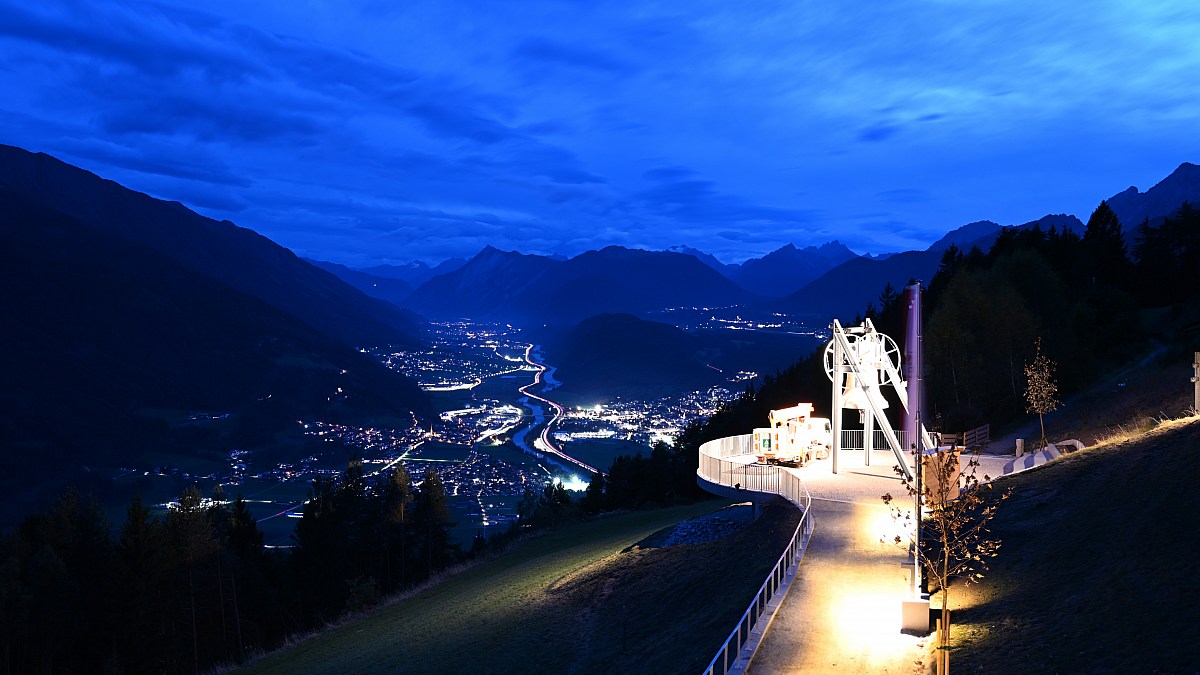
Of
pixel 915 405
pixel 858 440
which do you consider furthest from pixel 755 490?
pixel 858 440

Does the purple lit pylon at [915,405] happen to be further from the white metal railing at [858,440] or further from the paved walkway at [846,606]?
the white metal railing at [858,440]

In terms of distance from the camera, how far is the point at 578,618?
21188 mm

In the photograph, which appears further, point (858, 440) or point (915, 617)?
point (858, 440)

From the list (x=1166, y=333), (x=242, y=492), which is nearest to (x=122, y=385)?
(x=242, y=492)

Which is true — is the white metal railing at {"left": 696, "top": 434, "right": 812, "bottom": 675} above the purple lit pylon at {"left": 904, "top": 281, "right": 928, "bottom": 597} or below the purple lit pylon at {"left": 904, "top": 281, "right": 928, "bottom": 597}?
below

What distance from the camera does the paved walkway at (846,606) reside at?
42.6ft

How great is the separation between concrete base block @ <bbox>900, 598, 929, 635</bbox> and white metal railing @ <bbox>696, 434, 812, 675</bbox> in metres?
2.50

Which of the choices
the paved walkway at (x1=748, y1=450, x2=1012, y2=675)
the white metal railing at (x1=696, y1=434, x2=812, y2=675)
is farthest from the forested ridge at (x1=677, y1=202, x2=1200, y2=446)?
the paved walkway at (x1=748, y1=450, x2=1012, y2=675)

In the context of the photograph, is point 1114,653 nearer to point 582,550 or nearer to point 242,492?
point 582,550

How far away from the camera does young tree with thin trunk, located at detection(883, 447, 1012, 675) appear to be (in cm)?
1267

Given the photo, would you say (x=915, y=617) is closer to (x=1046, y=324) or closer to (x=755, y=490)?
(x=755, y=490)

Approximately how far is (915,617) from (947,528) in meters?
1.80

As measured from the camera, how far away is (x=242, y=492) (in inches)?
5049

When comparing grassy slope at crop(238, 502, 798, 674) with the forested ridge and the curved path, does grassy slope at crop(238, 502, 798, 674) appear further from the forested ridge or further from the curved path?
the forested ridge
